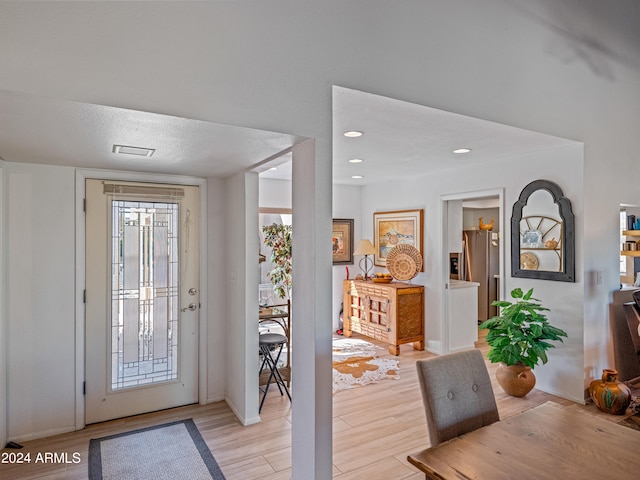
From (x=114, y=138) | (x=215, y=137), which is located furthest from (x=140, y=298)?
(x=215, y=137)

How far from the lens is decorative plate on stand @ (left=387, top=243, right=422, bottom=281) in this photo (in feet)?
17.4

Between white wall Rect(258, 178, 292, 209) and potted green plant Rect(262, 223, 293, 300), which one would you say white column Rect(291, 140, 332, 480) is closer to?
potted green plant Rect(262, 223, 293, 300)

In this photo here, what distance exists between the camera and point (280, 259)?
393 cm

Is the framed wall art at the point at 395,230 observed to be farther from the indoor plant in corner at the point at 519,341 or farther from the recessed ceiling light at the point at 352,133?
the recessed ceiling light at the point at 352,133

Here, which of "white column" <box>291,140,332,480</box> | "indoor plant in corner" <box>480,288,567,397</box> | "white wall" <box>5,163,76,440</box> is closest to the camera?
"white column" <box>291,140,332,480</box>

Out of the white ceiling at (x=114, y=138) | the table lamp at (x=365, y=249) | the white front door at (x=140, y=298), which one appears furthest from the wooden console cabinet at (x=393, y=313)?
the white ceiling at (x=114, y=138)

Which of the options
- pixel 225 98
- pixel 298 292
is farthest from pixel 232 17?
pixel 298 292

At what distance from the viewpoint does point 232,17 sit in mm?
1987

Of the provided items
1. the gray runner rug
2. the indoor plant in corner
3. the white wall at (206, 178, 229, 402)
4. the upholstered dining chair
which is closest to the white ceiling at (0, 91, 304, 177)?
the white wall at (206, 178, 229, 402)

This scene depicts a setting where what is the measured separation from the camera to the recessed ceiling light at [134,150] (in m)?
2.48

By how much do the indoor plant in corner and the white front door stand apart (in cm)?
279

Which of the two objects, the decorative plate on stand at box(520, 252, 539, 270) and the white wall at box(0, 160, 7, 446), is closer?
the white wall at box(0, 160, 7, 446)

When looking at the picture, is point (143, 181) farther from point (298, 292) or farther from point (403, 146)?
point (403, 146)

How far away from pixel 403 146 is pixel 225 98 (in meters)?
2.11
